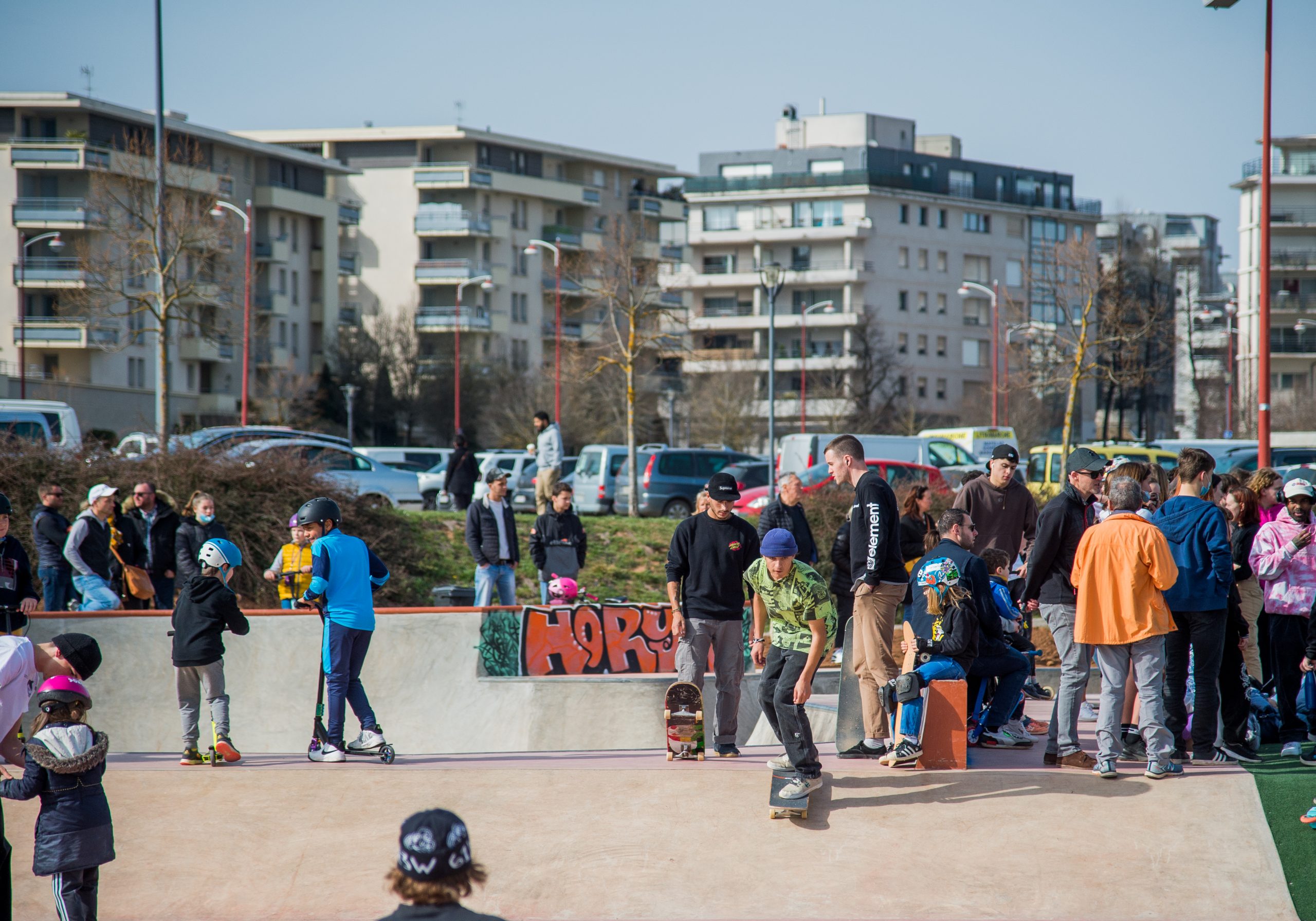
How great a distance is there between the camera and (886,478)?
66.1 ft

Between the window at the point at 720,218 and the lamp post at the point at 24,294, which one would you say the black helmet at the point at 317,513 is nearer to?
the lamp post at the point at 24,294

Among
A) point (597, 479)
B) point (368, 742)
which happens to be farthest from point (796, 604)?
point (597, 479)

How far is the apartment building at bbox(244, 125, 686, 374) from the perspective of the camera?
73250 millimetres

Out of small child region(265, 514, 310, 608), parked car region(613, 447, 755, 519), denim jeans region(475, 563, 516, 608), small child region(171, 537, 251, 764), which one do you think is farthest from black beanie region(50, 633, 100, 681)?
parked car region(613, 447, 755, 519)

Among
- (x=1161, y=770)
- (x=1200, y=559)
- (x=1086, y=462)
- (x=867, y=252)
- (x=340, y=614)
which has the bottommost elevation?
(x=1161, y=770)

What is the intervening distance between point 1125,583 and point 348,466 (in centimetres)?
1786

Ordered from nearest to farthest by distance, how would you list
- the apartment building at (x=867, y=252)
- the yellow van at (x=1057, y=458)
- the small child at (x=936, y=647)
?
1. the small child at (x=936, y=647)
2. the yellow van at (x=1057, y=458)
3. the apartment building at (x=867, y=252)

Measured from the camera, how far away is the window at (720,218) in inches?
3191

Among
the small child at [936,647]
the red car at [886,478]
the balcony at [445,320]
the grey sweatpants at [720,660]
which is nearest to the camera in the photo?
the small child at [936,647]

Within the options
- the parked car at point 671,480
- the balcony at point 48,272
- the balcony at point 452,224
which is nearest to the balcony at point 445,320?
the balcony at point 452,224

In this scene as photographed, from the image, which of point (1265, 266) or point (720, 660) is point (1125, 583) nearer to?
point (720, 660)

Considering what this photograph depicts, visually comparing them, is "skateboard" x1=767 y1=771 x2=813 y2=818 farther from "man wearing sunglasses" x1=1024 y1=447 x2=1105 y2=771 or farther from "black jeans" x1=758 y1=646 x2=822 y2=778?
"man wearing sunglasses" x1=1024 y1=447 x2=1105 y2=771

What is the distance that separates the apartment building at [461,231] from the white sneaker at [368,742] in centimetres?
6267

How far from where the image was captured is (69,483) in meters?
17.6
